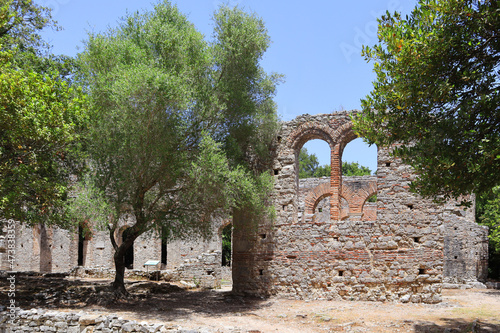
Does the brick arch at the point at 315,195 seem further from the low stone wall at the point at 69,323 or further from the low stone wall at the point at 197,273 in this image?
the low stone wall at the point at 69,323

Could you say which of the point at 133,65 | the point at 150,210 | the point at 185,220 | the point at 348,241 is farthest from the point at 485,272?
the point at 133,65

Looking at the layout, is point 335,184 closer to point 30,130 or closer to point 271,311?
point 271,311

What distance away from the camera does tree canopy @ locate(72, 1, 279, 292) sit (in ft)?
41.1

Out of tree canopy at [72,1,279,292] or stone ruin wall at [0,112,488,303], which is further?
stone ruin wall at [0,112,488,303]

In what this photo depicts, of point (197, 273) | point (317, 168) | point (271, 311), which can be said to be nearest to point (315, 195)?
point (197, 273)

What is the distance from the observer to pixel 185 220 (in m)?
14.7

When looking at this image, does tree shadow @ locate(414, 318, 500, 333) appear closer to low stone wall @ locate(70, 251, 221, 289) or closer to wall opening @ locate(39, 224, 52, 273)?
low stone wall @ locate(70, 251, 221, 289)

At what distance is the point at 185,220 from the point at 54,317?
4966 mm

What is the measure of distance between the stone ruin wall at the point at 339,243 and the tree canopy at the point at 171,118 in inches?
48.4

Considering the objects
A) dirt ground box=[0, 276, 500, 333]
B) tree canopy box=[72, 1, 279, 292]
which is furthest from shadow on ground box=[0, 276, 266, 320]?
tree canopy box=[72, 1, 279, 292]

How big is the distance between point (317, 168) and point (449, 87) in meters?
45.1

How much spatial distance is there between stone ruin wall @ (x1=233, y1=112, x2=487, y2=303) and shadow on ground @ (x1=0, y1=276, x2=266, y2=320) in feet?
4.27

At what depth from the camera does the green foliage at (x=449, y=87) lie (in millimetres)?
8078

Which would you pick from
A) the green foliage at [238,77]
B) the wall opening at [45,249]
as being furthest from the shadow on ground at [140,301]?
the wall opening at [45,249]
